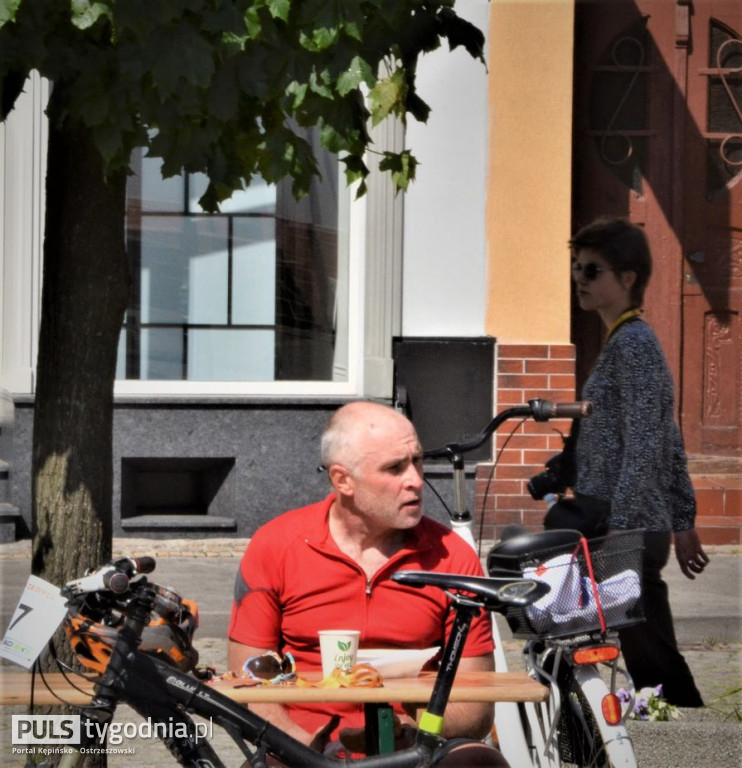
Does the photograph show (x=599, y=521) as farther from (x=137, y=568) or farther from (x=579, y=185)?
(x=579, y=185)

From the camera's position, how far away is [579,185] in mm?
9953

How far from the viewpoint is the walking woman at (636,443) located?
17.1ft

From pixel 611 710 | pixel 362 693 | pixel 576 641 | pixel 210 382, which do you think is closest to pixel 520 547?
pixel 576 641

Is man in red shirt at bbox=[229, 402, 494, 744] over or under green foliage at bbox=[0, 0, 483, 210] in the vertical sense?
under

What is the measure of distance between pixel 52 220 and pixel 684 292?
6198 mm

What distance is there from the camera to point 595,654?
13.7ft

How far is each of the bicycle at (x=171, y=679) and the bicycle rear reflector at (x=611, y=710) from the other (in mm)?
1072

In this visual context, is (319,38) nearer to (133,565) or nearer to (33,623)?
(133,565)

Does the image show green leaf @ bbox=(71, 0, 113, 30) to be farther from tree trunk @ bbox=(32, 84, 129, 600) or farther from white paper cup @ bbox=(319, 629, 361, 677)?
white paper cup @ bbox=(319, 629, 361, 677)

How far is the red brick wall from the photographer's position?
9.38m

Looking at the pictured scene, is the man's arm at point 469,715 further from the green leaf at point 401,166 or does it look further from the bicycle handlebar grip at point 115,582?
the green leaf at point 401,166

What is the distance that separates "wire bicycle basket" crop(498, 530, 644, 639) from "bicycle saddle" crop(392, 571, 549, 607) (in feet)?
3.44

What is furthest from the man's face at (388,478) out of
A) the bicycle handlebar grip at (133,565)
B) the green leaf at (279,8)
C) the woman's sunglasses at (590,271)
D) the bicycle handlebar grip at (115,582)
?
the woman's sunglasses at (590,271)

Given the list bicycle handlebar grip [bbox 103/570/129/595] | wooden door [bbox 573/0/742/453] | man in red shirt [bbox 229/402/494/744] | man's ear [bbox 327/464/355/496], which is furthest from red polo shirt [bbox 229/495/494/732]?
wooden door [bbox 573/0/742/453]
